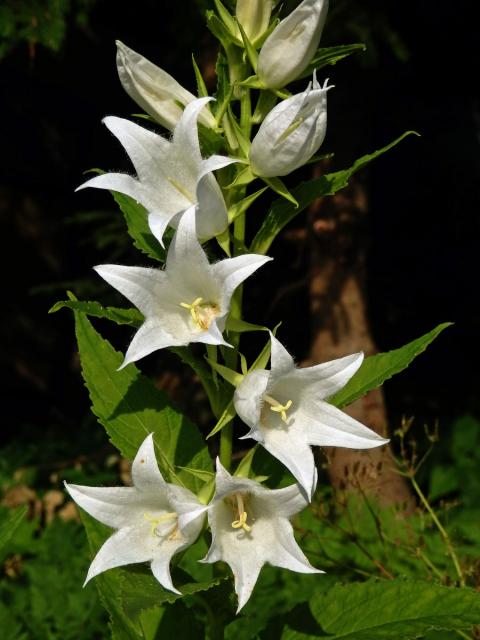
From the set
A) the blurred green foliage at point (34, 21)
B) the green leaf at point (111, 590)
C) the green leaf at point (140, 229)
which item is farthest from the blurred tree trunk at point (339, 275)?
the green leaf at point (111, 590)

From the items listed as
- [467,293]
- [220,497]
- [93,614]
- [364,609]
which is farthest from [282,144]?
[467,293]

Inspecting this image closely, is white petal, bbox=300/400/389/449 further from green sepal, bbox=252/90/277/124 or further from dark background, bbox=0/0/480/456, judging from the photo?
dark background, bbox=0/0/480/456

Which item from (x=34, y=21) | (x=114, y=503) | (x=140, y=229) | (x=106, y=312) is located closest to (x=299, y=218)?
(x=34, y=21)

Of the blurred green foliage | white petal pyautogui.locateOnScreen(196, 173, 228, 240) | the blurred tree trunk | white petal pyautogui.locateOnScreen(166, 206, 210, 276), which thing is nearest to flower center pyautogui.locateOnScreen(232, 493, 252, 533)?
white petal pyautogui.locateOnScreen(166, 206, 210, 276)

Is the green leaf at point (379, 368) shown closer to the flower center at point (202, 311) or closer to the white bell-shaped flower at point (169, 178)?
the flower center at point (202, 311)

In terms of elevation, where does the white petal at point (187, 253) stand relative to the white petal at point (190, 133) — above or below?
below

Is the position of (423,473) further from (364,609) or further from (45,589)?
(364,609)
